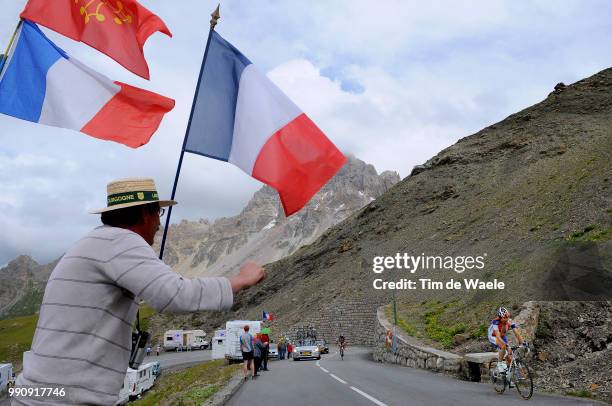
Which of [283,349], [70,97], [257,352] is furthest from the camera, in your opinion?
[283,349]

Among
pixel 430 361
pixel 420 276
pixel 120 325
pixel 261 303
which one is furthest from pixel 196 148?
pixel 261 303

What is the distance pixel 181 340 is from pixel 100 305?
70.5 m

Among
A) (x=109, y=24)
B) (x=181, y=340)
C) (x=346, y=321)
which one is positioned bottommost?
(x=181, y=340)

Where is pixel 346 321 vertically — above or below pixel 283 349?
above

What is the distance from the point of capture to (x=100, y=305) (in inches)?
106

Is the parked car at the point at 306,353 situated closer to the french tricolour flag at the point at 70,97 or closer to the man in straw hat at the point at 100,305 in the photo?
the french tricolour flag at the point at 70,97

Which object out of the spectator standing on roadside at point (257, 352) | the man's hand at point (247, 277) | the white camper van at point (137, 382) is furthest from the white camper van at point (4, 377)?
the man's hand at point (247, 277)

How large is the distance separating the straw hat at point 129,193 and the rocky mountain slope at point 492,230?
1289 cm

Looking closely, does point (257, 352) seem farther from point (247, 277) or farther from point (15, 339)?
point (15, 339)

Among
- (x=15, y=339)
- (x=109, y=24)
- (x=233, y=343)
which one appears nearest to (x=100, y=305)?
(x=109, y=24)

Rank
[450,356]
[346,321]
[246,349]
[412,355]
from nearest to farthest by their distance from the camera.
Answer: [246,349], [450,356], [412,355], [346,321]

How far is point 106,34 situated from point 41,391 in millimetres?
5032

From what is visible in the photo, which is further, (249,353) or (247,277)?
(249,353)

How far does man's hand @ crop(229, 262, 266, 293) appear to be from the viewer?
2.88 meters
